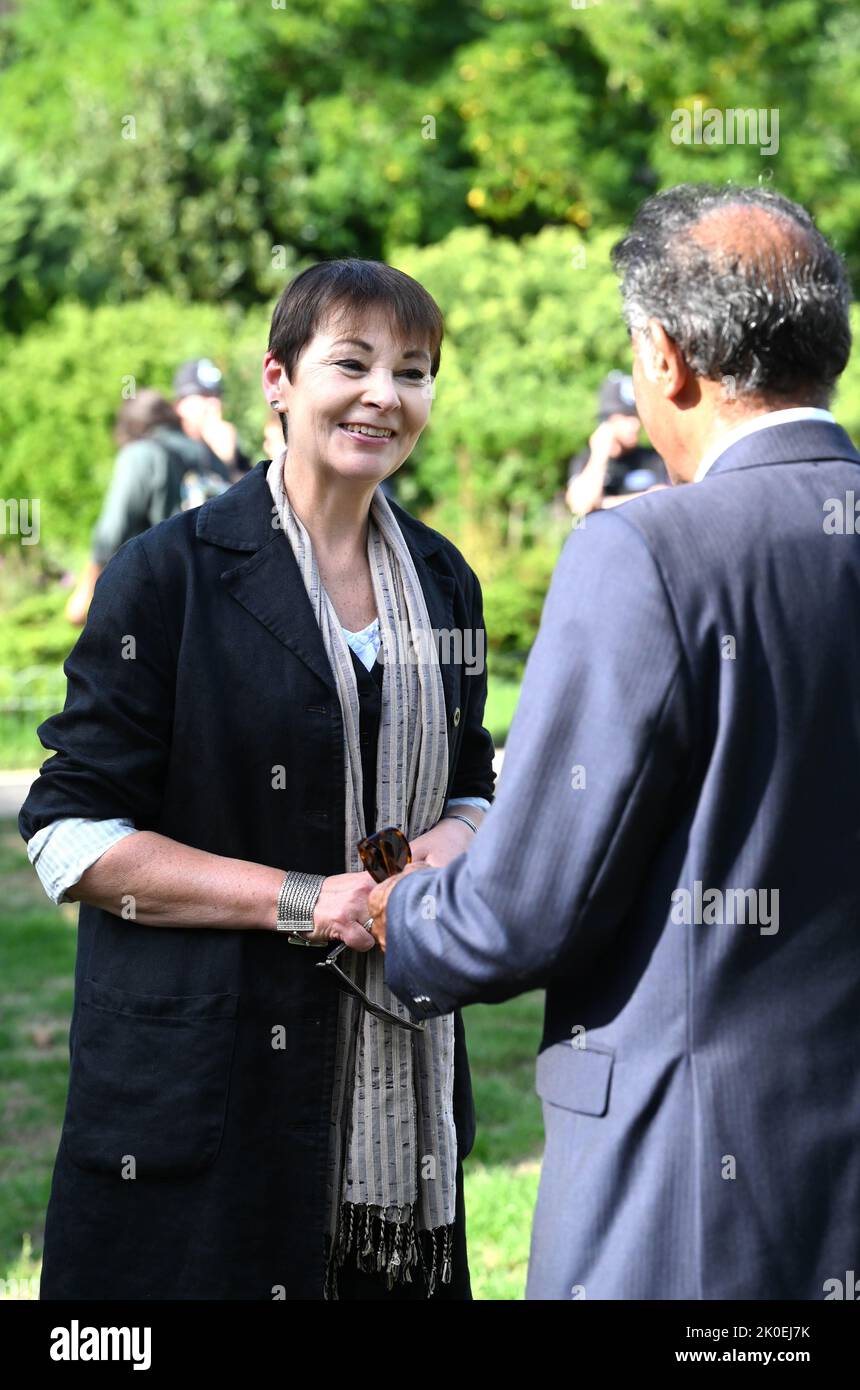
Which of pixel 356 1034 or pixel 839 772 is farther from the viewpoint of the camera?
pixel 356 1034

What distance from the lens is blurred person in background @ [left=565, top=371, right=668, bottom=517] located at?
8.00 meters

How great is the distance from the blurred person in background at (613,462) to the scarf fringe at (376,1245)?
5.52 m

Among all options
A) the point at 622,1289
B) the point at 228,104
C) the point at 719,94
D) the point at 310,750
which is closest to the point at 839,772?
the point at 622,1289

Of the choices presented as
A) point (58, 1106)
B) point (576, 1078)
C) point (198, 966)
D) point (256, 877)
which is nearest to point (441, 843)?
point (256, 877)

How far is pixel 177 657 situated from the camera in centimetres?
257

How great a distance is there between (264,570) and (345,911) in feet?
1.82

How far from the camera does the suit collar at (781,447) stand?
2.06m

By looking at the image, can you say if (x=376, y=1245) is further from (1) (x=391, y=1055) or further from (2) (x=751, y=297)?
(2) (x=751, y=297)

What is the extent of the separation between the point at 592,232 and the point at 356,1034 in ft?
64.3

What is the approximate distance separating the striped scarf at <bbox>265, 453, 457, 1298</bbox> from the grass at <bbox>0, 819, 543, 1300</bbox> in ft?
4.23

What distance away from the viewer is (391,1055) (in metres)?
2.70

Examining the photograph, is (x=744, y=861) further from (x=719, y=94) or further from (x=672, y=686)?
(x=719, y=94)
